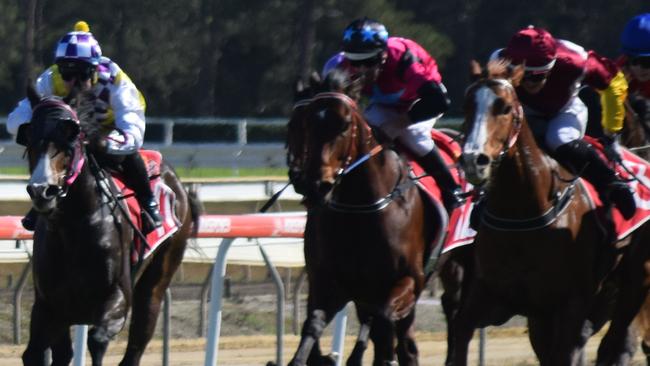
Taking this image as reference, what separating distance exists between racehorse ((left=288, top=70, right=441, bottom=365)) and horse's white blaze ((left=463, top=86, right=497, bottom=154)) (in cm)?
77

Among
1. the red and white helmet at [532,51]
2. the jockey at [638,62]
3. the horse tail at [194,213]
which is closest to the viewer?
the red and white helmet at [532,51]

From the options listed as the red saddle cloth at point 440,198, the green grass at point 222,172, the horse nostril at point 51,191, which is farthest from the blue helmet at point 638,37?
the green grass at point 222,172

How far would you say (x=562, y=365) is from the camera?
286 inches

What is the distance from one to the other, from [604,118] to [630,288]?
2.56 ft

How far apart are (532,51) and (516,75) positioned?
0.86 feet

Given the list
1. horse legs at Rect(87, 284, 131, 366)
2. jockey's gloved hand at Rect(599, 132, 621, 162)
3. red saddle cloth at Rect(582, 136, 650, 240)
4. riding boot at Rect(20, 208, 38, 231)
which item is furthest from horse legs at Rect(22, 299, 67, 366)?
jockey's gloved hand at Rect(599, 132, 621, 162)

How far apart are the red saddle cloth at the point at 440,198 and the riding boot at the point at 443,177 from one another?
0.03 m

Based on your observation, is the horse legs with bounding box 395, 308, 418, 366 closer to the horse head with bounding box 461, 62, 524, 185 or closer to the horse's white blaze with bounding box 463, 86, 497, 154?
the horse head with bounding box 461, 62, 524, 185

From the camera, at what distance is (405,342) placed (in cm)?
803

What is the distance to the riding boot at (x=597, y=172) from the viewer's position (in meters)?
7.62

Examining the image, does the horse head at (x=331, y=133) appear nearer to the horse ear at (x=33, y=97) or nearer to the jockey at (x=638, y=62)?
the horse ear at (x=33, y=97)

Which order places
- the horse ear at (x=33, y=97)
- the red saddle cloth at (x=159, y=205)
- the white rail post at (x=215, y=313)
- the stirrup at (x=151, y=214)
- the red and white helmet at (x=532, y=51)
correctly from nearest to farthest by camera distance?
the red and white helmet at (x=532, y=51) → the horse ear at (x=33, y=97) → the red saddle cloth at (x=159, y=205) → the stirrup at (x=151, y=214) → the white rail post at (x=215, y=313)

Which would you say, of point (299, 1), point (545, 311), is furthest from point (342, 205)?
point (299, 1)

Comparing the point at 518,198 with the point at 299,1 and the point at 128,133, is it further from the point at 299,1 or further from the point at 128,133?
the point at 299,1
